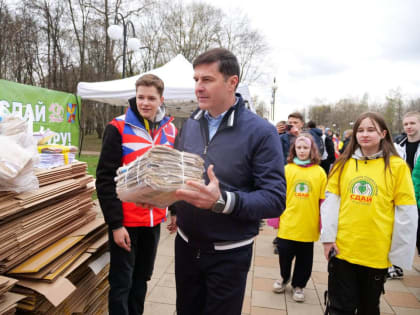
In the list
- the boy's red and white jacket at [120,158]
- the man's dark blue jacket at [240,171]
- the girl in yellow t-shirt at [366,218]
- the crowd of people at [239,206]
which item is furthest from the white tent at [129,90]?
the man's dark blue jacket at [240,171]

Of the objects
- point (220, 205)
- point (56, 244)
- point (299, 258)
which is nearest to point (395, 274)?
point (299, 258)

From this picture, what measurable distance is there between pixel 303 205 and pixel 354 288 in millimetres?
1092

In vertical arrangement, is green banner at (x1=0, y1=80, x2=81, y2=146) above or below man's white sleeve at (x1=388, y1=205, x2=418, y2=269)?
above

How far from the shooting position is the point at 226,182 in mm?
1569

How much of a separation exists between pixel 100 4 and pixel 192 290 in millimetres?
25197

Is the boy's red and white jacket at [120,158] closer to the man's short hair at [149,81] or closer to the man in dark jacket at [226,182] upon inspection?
the man's short hair at [149,81]

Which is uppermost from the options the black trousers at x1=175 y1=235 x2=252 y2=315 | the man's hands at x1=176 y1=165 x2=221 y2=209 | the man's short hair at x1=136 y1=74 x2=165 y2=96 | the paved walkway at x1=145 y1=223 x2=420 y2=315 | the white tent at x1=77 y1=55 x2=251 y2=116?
the white tent at x1=77 y1=55 x2=251 y2=116

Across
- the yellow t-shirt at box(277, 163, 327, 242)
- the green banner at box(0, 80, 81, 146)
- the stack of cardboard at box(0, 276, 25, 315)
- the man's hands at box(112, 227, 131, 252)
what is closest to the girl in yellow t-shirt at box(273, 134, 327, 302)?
the yellow t-shirt at box(277, 163, 327, 242)

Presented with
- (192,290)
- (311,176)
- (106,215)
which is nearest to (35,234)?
(106,215)

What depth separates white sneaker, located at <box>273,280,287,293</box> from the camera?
3.49 metres

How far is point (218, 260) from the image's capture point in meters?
1.63

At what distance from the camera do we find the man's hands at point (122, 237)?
2.19m

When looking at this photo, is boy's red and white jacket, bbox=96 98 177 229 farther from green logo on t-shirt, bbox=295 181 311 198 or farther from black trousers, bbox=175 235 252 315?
green logo on t-shirt, bbox=295 181 311 198

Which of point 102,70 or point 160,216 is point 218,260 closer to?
point 160,216
